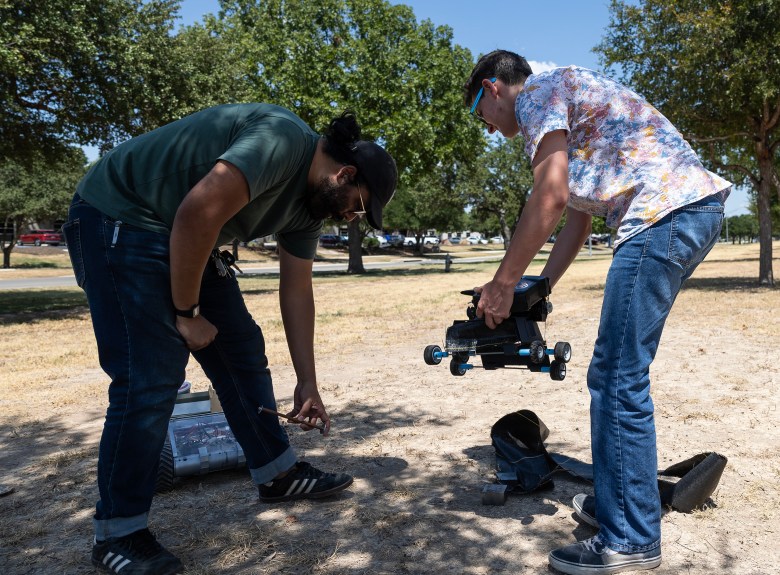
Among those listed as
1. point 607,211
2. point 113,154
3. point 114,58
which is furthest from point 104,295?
point 114,58

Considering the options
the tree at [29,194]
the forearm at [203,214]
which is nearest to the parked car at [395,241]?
the tree at [29,194]

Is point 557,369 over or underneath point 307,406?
over

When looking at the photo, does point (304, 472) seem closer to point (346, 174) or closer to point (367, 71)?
point (346, 174)

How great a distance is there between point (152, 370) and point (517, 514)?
170 cm

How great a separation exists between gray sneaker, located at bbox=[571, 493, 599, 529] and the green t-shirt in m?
1.78

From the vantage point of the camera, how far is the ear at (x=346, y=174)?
8.20 feet

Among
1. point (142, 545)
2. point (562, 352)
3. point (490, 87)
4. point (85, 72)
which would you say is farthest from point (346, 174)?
point (85, 72)

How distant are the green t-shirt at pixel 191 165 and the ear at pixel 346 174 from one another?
13 cm

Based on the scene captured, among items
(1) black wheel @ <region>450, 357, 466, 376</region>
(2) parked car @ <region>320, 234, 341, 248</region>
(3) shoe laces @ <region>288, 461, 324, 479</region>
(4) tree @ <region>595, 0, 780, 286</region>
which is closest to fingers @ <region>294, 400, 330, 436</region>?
(3) shoe laces @ <region>288, 461, 324, 479</region>

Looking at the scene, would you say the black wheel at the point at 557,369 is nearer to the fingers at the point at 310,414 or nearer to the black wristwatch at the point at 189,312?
the fingers at the point at 310,414

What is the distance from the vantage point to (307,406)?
312cm

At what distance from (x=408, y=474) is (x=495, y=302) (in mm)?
1419

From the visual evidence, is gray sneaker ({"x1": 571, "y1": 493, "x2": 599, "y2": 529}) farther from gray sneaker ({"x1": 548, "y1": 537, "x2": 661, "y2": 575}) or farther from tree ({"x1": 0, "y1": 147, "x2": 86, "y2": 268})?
tree ({"x1": 0, "y1": 147, "x2": 86, "y2": 268})

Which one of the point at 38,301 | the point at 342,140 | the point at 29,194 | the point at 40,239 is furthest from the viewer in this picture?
the point at 40,239
